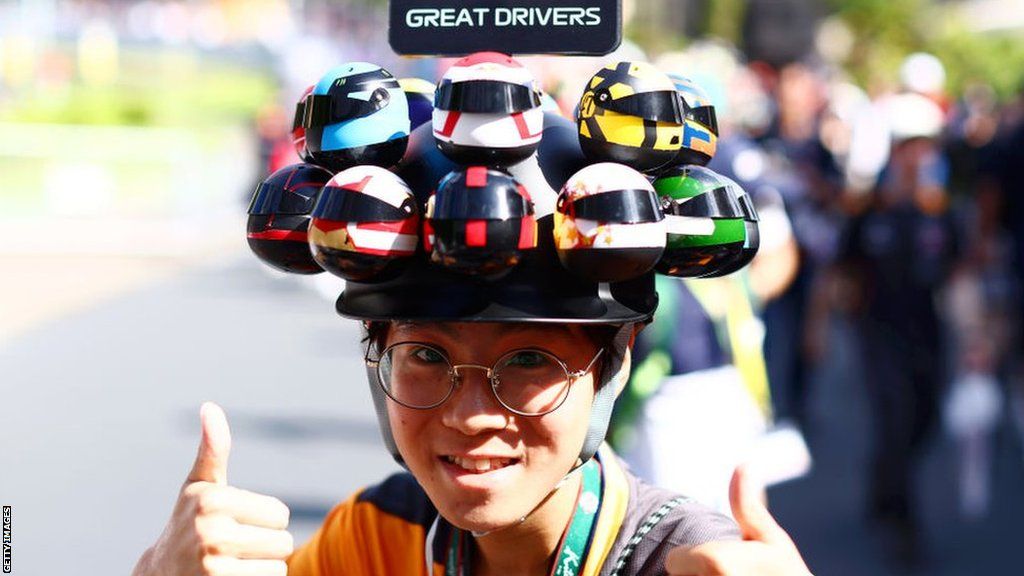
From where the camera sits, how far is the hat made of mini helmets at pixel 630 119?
220 centimetres

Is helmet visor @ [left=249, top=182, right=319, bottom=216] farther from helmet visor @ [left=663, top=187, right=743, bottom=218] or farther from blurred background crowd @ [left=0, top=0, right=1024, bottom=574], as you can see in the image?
blurred background crowd @ [left=0, top=0, right=1024, bottom=574]

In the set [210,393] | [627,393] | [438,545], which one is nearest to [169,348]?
[210,393]

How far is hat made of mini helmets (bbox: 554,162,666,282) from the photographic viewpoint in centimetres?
205

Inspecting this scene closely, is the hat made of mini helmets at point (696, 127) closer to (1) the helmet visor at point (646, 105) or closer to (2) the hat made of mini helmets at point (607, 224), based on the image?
(1) the helmet visor at point (646, 105)

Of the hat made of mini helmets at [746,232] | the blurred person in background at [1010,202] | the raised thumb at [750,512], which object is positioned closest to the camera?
the raised thumb at [750,512]

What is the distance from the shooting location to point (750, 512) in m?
1.98

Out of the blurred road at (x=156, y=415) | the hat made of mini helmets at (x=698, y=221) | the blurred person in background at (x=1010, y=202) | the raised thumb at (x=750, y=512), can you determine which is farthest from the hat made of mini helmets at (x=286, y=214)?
the blurred person in background at (x=1010, y=202)

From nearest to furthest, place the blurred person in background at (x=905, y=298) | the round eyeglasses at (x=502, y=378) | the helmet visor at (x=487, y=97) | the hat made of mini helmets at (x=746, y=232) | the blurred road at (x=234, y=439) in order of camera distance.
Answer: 1. the helmet visor at (x=487, y=97)
2. the round eyeglasses at (x=502, y=378)
3. the hat made of mini helmets at (x=746, y=232)
4. the blurred road at (x=234, y=439)
5. the blurred person in background at (x=905, y=298)

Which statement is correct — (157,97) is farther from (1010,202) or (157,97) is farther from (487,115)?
(487,115)

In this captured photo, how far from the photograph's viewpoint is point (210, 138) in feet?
83.9

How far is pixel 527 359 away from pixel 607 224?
0.95 ft

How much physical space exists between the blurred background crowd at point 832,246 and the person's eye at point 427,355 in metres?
1.76

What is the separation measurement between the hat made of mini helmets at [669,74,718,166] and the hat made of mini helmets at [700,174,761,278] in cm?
6

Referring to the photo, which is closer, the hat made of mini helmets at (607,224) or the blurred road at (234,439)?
the hat made of mini helmets at (607,224)
